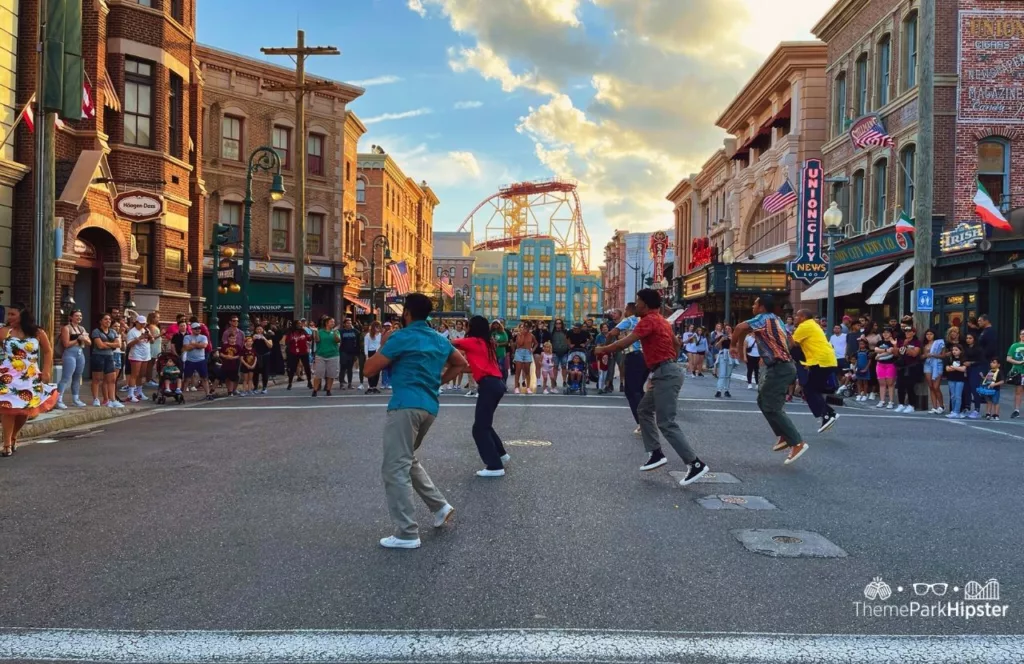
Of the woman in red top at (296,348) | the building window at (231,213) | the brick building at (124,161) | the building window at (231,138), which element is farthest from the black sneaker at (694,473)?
the building window at (231,138)

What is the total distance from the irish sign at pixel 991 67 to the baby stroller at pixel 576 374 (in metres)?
15.2

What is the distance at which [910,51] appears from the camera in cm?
2927

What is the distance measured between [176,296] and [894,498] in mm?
22184

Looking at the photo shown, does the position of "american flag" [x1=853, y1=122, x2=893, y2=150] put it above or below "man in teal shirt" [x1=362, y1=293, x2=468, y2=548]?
above

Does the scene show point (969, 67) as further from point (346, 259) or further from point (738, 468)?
point (346, 259)

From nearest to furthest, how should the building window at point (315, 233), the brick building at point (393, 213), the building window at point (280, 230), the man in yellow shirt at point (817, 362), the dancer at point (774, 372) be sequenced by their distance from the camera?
the dancer at point (774, 372), the man in yellow shirt at point (817, 362), the building window at point (280, 230), the building window at point (315, 233), the brick building at point (393, 213)

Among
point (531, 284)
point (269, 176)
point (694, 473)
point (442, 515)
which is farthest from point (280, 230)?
point (531, 284)

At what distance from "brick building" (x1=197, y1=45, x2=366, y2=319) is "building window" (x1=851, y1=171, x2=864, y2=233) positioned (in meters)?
21.8

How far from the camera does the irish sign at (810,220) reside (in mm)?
35250

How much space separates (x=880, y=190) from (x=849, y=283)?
3477 mm

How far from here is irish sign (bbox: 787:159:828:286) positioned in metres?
35.2

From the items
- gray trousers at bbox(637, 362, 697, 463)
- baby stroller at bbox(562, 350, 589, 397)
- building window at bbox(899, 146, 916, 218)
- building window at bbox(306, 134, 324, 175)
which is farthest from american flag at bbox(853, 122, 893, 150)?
building window at bbox(306, 134, 324, 175)

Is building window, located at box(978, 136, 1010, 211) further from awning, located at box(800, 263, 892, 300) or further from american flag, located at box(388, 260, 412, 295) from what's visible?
american flag, located at box(388, 260, 412, 295)

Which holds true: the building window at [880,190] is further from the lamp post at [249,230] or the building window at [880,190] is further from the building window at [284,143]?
the building window at [284,143]
